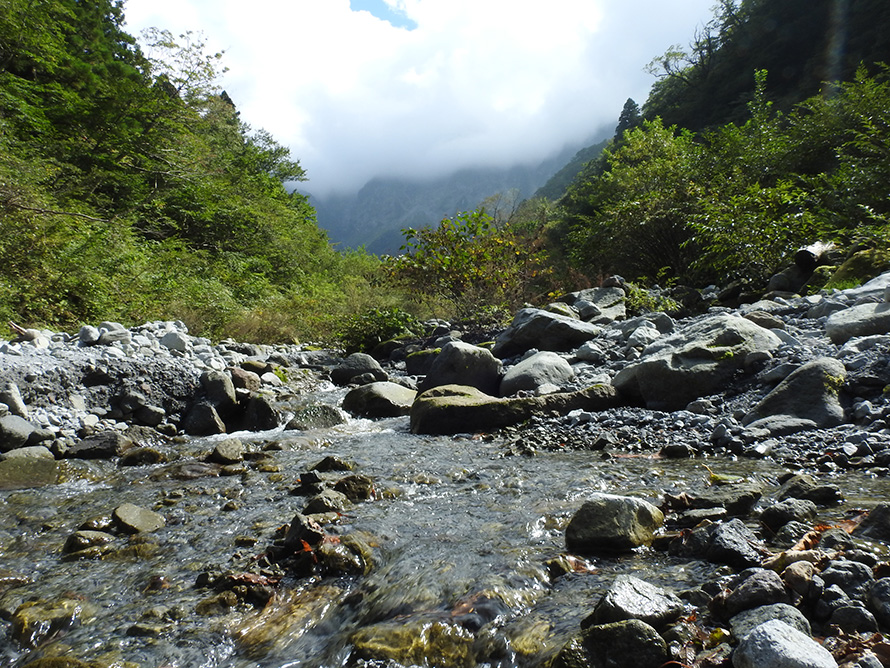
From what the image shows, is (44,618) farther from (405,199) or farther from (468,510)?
(405,199)

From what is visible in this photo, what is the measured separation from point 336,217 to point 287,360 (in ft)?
598

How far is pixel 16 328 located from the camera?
266 inches

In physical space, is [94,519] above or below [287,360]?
below

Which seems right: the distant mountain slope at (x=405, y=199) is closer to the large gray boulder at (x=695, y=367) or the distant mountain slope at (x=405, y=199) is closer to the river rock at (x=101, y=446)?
the river rock at (x=101, y=446)

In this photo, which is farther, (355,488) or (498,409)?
(498,409)

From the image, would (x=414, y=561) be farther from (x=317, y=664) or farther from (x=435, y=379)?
(x=435, y=379)

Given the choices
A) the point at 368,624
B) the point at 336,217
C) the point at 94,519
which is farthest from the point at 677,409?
the point at 336,217

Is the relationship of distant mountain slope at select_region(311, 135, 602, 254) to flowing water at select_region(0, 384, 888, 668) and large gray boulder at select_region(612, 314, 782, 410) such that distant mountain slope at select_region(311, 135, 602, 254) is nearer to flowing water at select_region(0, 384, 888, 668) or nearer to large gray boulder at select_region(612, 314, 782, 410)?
large gray boulder at select_region(612, 314, 782, 410)

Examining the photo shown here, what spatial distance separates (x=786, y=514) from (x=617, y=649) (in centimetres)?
129

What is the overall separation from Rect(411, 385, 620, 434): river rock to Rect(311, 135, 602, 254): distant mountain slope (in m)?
140

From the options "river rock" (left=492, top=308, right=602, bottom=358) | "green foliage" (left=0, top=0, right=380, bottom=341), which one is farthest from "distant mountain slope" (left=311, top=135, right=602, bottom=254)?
"river rock" (left=492, top=308, right=602, bottom=358)

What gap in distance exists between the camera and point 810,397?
12.9ft

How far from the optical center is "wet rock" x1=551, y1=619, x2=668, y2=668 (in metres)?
1.45

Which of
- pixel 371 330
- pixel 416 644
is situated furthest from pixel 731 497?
pixel 371 330
